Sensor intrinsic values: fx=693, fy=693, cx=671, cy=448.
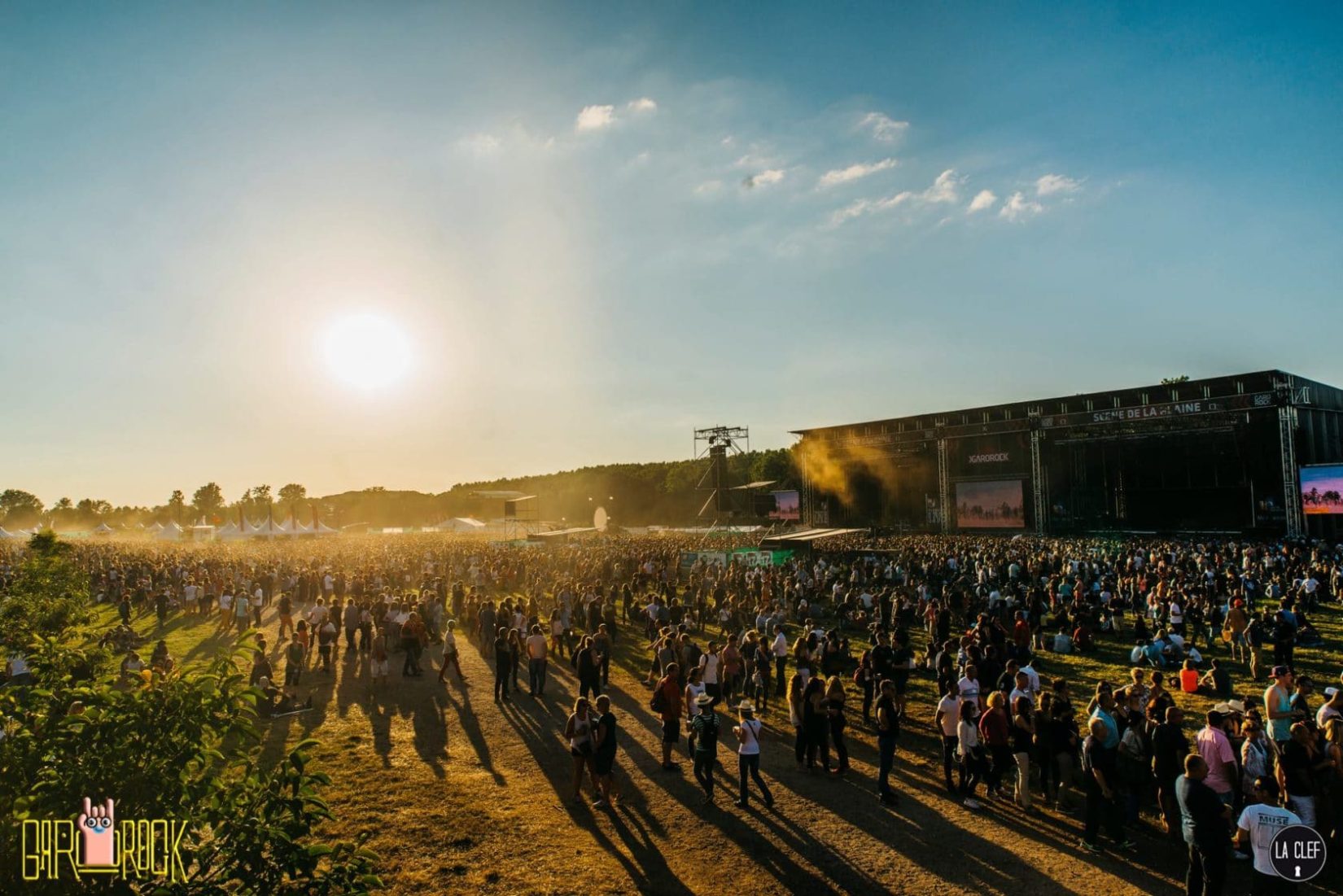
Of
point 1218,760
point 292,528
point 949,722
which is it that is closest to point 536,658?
point 949,722

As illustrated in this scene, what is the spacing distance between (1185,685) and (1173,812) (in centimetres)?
597

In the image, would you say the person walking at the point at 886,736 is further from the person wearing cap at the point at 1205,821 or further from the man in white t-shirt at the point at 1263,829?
the man in white t-shirt at the point at 1263,829

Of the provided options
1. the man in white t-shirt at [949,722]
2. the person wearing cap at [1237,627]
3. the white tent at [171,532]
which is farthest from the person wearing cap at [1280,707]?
the white tent at [171,532]

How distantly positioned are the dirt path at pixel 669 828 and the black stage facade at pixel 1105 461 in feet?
117

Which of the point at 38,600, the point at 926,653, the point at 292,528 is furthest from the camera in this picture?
the point at 292,528

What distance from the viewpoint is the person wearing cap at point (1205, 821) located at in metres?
6.24

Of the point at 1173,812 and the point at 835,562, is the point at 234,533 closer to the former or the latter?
the point at 835,562

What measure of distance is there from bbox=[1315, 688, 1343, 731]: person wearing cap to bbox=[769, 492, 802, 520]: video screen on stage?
51.0 meters

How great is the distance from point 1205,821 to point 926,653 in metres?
10.1

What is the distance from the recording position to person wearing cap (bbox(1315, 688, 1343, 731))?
8.12 meters

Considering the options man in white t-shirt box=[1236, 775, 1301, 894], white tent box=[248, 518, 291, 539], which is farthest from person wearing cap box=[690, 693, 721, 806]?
white tent box=[248, 518, 291, 539]

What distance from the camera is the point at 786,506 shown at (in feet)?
199

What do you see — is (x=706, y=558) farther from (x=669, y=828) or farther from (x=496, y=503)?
(x=496, y=503)

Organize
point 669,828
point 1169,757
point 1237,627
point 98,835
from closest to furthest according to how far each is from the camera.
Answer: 1. point 98,835
2. point 1169,757
3. point 669,828
4. point 1237,627
